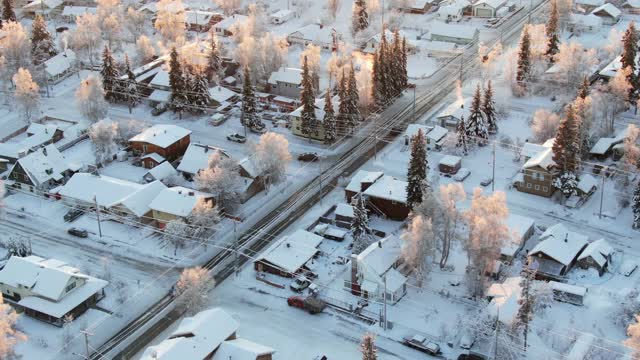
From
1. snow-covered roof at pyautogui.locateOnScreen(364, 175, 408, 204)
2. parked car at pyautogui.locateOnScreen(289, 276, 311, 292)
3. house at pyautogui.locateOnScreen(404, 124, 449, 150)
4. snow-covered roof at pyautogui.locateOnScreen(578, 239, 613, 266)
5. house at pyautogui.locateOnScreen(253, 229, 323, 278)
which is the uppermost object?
snow-covered roof at pyautogui.locateOnScreen(364, 175, 408, 204)

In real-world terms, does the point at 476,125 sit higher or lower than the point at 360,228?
lower

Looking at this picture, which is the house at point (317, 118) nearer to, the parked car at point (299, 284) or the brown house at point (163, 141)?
the brown house at point (163, 141)

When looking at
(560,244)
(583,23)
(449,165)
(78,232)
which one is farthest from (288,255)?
(583,23)

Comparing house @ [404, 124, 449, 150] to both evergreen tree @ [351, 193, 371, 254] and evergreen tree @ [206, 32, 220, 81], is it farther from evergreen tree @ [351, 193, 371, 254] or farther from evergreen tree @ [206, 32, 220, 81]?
evergreen tree @ [206, 32, 220, 81]

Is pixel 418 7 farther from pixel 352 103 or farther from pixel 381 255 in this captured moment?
pixel 381 255

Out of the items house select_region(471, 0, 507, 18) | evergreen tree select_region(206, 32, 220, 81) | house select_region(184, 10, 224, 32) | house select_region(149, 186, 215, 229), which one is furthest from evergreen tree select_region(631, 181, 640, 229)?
house select_region(184, 10, 224, 32)

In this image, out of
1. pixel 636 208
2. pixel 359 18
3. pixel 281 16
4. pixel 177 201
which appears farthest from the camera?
pixel 281 16

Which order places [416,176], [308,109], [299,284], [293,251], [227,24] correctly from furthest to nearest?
[227,24] → [308,109] → [416,176] → [293,251] → [299,284]
